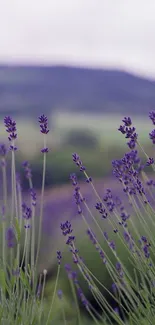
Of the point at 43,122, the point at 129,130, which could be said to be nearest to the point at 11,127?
the point at 43,122

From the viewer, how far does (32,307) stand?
5.86ft

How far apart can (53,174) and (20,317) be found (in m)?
Answer: 2.09

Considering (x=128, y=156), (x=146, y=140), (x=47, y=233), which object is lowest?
(x=128, y=156)

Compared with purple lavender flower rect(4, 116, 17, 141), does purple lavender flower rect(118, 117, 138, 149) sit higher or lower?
lower

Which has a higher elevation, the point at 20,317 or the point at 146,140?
the point at 146,140

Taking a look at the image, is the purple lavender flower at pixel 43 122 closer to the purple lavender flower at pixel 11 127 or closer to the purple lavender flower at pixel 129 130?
the purple lavender flower at pixel 11 127

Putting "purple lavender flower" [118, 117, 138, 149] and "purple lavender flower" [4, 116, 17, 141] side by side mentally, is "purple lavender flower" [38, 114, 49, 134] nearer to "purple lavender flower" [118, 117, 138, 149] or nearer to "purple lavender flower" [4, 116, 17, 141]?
"purple lavender flower" [4, 116, 17, 141]

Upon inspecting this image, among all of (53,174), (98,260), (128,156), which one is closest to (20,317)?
(128,156)

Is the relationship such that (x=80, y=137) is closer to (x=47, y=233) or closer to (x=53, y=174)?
(x=53, y=174)

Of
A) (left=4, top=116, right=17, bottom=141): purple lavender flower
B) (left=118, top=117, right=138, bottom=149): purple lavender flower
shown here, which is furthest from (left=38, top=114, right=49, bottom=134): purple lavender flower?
(left=118, top=117, right=138, bottom=149): purple lavender flower

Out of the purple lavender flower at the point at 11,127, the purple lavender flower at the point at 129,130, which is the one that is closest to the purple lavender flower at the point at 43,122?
the purple lavender flower at the point at 11,127

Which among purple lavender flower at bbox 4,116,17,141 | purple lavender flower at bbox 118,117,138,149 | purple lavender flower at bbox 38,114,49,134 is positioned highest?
purple lavender flower at bbox 4,116,17,141

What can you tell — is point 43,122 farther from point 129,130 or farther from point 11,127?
point 129,130

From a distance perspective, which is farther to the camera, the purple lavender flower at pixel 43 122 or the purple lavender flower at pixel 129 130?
the purple lavender flower at pixel 43 122
